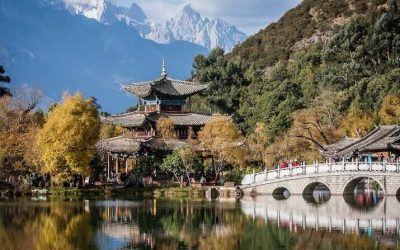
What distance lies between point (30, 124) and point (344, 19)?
211ft

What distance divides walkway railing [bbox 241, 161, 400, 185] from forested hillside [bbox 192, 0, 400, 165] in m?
8.68

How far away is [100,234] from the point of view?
89.8ft

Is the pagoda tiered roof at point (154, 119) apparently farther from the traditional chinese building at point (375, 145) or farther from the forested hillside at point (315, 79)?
the traditional chinese building at point (375, 145)

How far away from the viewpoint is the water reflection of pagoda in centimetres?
5700

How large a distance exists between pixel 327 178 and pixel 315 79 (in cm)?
3455

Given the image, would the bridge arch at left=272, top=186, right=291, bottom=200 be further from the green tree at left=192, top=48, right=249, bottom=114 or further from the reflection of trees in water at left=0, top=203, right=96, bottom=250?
the green tree at left=192, top=48, right=249, bottom=114

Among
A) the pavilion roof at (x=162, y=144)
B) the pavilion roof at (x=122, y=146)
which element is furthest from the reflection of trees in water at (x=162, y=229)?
the pavilion roof at (x=162, y=144)

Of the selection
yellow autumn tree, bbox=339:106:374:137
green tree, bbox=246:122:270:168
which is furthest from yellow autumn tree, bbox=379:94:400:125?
green tree, bbox=246:122:270:168

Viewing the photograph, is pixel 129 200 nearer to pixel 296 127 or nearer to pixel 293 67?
pixel 296 127

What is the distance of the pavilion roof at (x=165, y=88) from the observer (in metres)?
64.1

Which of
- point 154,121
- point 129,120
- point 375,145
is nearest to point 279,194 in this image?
point 375,145

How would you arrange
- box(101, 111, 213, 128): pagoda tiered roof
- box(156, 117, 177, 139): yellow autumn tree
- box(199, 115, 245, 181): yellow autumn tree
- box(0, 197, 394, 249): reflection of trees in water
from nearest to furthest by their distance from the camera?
1. box(0, 197, 394, 249): reflection of trees in water
2. box(199, 115, 245, 181): yellow autumn tree
3. box(156, 117, 177, 139): yellow autumn tree
4. box(101, 111, 213, 128): pagoda tiered roof

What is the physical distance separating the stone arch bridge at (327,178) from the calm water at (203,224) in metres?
1.14

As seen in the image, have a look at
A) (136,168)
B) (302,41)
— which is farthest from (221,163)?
(302,41)
